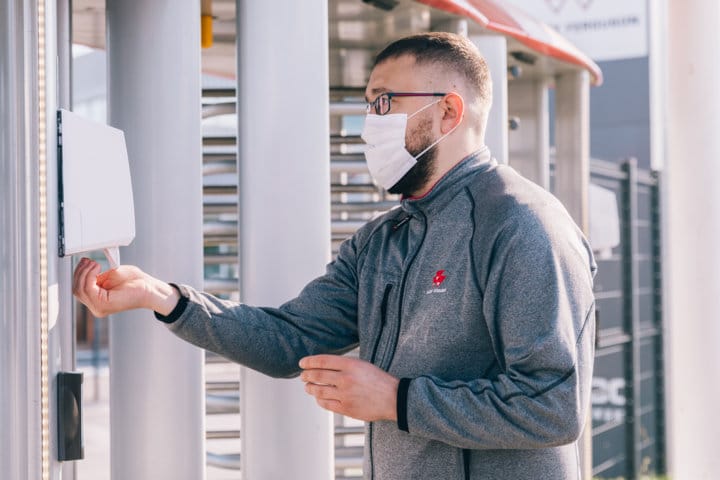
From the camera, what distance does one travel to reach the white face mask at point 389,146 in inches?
83.9

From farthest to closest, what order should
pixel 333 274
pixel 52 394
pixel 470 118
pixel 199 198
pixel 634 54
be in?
1. pixel 634 54
2. pixel 199 198
3. pixel 333 274
4. pixel 470 118
5. pixel 52 394

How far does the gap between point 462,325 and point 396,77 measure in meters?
0.56

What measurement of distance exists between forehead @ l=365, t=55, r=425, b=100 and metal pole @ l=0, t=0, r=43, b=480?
2.39ft

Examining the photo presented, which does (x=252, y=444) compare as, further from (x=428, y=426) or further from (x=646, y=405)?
(x=646, y=405)

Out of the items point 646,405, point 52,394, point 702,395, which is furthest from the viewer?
point 646,405

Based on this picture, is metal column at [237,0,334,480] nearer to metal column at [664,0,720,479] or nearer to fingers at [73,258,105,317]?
fingers at [73,258,105,317]

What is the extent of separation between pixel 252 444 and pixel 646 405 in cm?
646

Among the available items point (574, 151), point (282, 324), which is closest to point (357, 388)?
point (282, 324)

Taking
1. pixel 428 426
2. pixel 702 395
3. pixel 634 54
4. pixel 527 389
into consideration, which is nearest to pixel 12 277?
pixel 428 426

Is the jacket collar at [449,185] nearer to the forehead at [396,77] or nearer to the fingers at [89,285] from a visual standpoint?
the forehead at [396,77]

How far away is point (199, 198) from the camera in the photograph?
2.55 meters

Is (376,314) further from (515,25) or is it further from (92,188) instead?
(515,25)

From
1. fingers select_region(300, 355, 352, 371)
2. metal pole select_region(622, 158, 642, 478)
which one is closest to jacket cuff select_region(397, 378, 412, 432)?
fingers select_region(300, 355, 352, 371)

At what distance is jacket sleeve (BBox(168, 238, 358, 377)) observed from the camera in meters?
2.12
